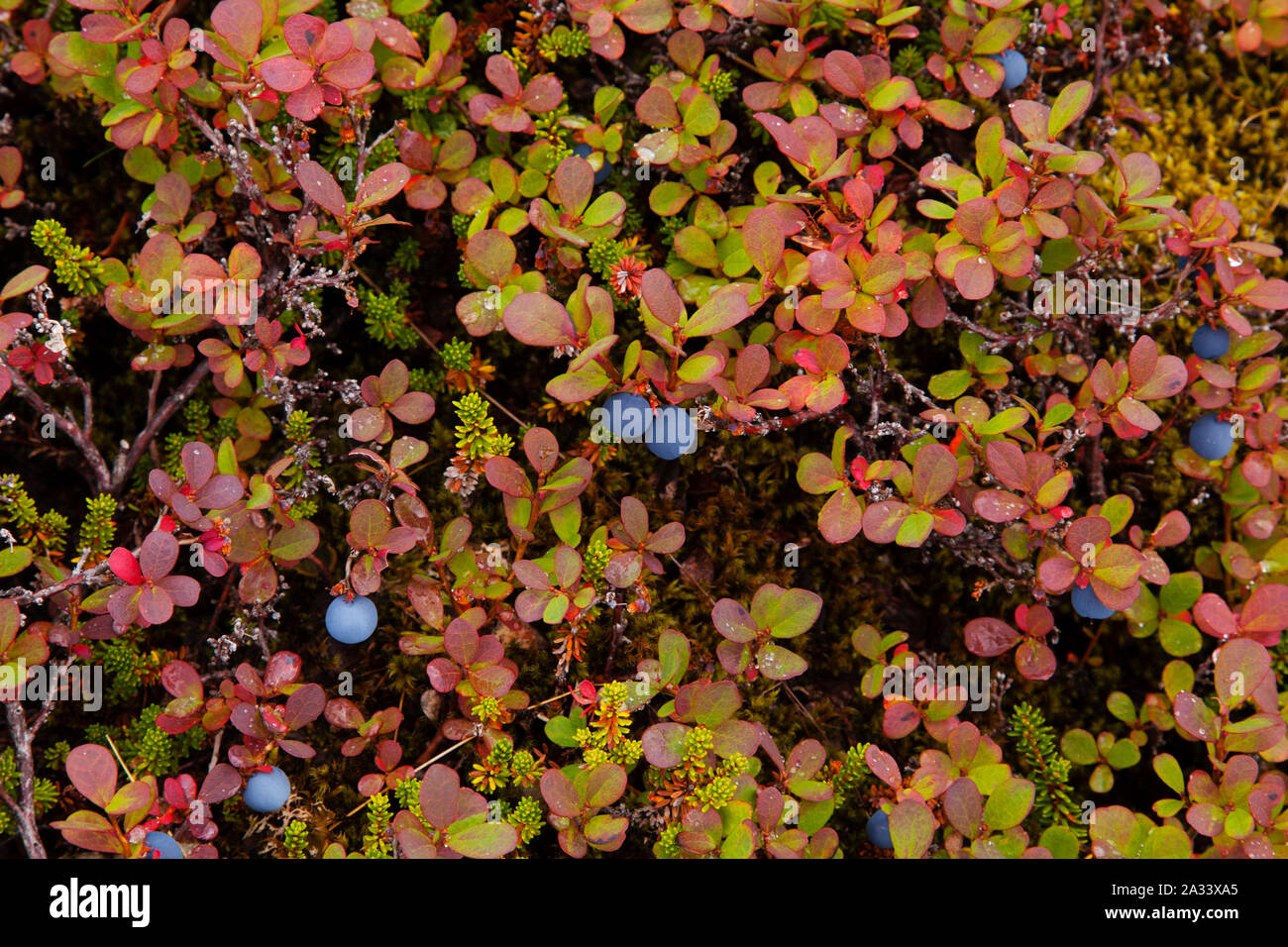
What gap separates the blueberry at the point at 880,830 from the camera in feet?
7.24

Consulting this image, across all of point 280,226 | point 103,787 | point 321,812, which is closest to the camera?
point 103,787

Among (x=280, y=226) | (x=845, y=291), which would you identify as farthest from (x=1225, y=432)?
(x=280, y=226)

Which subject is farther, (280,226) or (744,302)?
(280,226)

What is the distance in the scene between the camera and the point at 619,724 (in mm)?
2090

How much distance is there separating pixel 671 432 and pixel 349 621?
36.0 inches

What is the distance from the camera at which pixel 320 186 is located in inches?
81.7

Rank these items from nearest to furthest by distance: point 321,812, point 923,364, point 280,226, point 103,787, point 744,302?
point 103,787 < point 744,302 < point 321,812 < point 280,226 < point 923,364

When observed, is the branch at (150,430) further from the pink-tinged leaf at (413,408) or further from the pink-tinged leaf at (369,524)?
the pink-tinged leaf at (369,524)

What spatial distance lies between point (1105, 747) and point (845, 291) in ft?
4.84

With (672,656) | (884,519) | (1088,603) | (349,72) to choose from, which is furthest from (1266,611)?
(349,72)

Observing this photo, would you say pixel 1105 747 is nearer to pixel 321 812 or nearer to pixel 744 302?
pixel 744 302

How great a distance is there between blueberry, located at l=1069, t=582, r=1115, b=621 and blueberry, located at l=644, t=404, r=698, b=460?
110cm

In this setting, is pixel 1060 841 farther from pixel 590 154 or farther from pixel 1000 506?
pixel 590 154

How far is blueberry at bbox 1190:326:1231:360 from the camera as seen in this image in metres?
2.47
